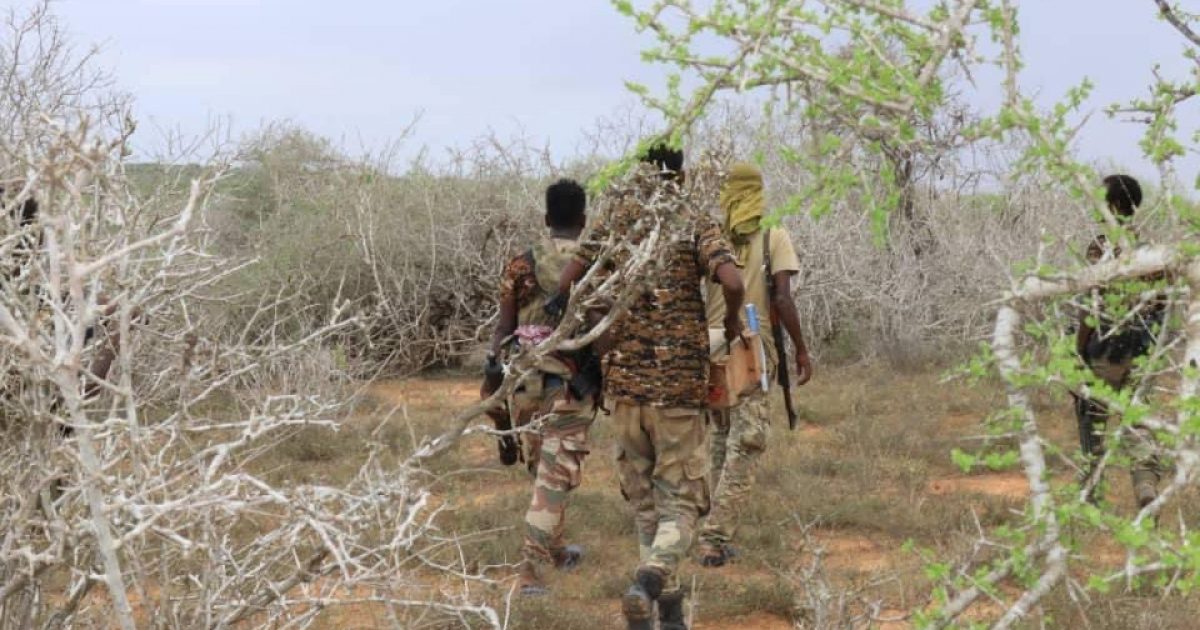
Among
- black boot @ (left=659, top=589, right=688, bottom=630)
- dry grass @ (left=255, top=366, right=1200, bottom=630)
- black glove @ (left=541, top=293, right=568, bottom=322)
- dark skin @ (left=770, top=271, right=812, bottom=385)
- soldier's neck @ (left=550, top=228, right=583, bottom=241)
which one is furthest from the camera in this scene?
dark skin @ (left=770, top=271, right=812, bottom=385)

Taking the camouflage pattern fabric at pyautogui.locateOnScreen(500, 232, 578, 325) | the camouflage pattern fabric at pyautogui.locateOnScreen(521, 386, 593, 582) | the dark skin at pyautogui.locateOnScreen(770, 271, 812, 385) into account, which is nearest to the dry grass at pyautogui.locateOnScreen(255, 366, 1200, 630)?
the camouflage pattern fabric at pyautogui.locateOnScreen(521, 386, 593, 582)

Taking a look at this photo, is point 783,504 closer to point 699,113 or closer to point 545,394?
point 545,394

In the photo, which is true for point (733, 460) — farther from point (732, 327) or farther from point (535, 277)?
point (535, 277)

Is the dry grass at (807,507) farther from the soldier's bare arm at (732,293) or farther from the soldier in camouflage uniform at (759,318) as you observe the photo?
the soldier's bare arm at (732,293)

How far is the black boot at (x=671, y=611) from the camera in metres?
4.39

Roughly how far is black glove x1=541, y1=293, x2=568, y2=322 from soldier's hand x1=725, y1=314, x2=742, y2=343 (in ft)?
2.01

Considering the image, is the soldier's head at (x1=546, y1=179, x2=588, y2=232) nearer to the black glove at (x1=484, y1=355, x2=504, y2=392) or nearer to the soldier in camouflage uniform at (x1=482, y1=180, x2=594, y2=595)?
the soldier in camouflage uniform at (x1=482, y1=180, x2=594, y2=595)

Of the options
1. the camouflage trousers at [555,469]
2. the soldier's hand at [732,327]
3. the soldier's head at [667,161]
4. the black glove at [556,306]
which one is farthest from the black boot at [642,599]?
the soldier's head at [667,161]

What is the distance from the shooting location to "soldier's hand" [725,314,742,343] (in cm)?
459

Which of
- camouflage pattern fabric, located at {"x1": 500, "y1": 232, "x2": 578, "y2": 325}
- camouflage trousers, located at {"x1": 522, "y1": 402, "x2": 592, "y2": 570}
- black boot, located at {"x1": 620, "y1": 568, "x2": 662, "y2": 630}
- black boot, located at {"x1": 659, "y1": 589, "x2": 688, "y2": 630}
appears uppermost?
camouflage pattern fabric, located at {"x1": 500, "y1": 232, "x2": 578, "y2": 325}

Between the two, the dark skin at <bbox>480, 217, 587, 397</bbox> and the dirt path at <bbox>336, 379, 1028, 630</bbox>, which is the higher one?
the dark skin at <bbox>480, 217, 587, 397</bbox>

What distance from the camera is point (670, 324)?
4.40 m

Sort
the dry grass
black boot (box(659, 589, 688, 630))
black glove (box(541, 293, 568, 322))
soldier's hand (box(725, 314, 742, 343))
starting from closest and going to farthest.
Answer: black boot (box(659, 589, 688, 630))
soldier's hand (box(725, 314, 742, 343))
black glove (box(541, 293, 568, 322))
the dry grass

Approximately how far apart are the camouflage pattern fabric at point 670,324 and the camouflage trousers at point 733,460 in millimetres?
953
